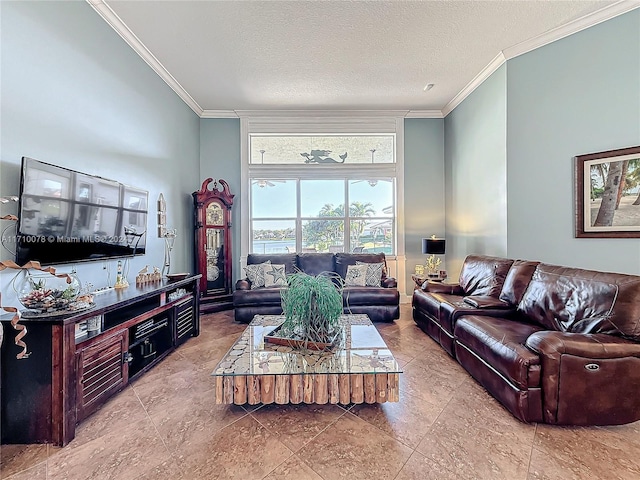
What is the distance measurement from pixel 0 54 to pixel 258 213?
3678mm

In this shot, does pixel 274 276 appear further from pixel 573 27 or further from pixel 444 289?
pixel 573 27

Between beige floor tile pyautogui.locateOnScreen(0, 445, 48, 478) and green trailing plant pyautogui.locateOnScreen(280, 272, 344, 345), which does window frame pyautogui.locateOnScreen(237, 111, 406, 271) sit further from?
beige floor tile pyautogui.locateOnScreen(0, 445, 48, 478)

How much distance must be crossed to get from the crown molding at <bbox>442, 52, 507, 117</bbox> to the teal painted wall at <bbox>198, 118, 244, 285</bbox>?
3674mm

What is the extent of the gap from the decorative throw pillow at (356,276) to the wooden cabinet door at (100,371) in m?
2.92

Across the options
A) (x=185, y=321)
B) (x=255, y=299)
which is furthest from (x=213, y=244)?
(x=185, y=321)

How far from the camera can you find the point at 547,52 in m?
3.31

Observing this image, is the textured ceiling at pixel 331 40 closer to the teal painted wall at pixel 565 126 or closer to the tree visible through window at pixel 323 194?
the teal painted wall at pixel 565 126

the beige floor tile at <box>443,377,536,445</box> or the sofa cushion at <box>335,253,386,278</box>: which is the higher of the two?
the sofa cushion at <box>335,253,386,278</box>

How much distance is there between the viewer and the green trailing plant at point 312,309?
2320mm

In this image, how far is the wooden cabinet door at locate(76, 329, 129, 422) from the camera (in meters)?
1.89

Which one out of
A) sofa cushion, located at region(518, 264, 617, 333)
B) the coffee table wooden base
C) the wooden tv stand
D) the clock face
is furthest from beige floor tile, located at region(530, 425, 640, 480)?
the clock face

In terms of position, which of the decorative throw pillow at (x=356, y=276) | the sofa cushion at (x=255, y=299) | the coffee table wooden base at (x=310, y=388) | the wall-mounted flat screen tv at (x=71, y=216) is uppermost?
the wall-mounted flat screen tv at (x=71, y=216)

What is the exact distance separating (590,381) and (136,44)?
196 inches

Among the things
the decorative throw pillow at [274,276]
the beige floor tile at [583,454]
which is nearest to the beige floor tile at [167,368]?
the decorative throw pillow at [274,276]
